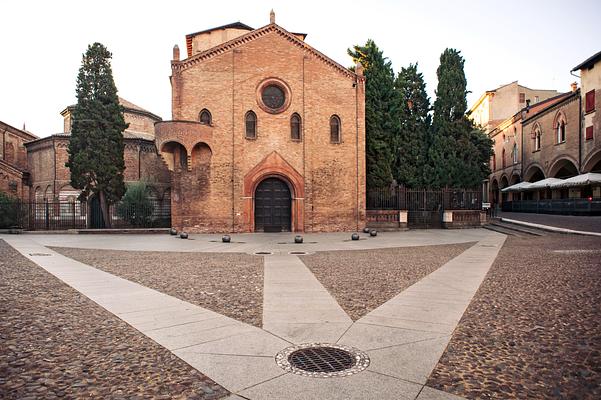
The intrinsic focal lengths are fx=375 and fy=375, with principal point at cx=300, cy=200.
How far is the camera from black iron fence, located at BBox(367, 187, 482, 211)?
23500 mm

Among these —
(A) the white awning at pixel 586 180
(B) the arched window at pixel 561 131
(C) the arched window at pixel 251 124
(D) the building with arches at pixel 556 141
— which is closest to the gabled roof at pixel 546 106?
(D) the building with arches at pixel 556 141

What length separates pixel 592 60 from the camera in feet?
87.5

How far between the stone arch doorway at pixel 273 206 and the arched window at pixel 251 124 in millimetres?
2662

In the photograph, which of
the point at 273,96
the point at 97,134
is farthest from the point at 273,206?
the point at 97,134

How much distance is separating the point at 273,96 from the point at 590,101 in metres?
23.3

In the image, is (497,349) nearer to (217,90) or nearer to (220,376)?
(220,376)

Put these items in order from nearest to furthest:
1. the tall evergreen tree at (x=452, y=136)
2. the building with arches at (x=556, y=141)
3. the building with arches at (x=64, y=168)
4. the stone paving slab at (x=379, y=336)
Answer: the stone paving slab at (x=379, y=336) → the tall evergreen tree at (x=452, y=136) → the building with arches at (x=556, y=141) → the building with arches at (x=64, y=168)

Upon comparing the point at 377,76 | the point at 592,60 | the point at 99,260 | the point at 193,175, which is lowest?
the point at 99,260

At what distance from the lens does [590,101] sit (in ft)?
89.3

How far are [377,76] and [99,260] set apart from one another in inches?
803

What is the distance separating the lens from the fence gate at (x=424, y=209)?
23859 millimetres

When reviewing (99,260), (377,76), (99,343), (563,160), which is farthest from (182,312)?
(563,160)

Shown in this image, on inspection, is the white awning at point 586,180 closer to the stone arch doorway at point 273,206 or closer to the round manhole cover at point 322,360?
the stone arch doorway at point 273,206

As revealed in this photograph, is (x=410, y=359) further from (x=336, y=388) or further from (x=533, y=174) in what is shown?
(x=533, y=174)
